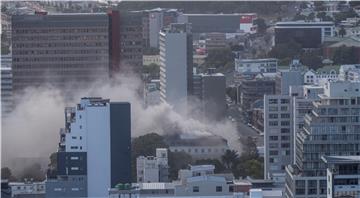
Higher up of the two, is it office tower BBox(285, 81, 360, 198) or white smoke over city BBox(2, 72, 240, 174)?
office tower BBox(285, 81, 360, 198)

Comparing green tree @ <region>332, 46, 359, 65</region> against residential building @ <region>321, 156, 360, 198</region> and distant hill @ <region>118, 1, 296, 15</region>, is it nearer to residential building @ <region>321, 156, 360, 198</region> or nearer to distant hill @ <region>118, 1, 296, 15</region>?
distant hill @ <region>118, 1, 296, 15</region>

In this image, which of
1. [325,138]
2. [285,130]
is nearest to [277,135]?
[285,130]

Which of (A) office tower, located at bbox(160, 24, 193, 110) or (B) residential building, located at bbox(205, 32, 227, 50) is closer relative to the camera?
(A) office tower, located at bbox(160, 24, 193, 110)

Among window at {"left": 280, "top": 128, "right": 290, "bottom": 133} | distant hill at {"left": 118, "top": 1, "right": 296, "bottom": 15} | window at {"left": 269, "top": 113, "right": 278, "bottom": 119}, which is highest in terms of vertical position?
distant hill at {"left": 118, "top": 1, "right": 296, "bottom": 15}

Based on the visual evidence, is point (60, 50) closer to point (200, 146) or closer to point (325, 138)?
point (200, 146)

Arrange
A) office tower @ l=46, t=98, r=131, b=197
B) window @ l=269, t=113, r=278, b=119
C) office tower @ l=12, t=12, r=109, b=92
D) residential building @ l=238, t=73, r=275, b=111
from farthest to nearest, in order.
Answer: residential building @ l=238, t=73, r=275, b=111 < office tower @ l=12, t=12, r=109, b=92 < window @ l=269, t=113, r=278, b=119 < office tower @ l=46, t=98, r=131, b=197

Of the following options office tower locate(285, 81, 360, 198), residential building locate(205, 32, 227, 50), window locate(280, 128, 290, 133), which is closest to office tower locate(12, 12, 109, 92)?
window locate(280, 128, 290, 133)

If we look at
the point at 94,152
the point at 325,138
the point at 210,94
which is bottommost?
the point at 210,94
